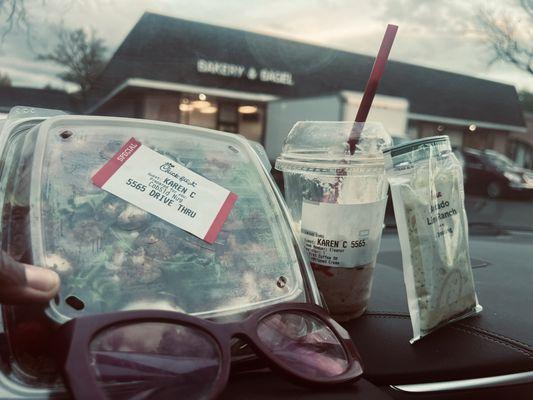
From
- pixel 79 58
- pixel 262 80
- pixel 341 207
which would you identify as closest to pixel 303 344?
pixel 341 207

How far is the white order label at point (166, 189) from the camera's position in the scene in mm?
818

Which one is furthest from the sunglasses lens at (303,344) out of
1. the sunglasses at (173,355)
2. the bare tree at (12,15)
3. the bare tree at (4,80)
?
the bare tree at (4,80)

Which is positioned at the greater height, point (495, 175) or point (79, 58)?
point (79, 58)

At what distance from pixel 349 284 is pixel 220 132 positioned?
16.0 inches

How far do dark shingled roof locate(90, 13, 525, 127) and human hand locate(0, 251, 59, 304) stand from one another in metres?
10.4

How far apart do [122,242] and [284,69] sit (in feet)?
50.7

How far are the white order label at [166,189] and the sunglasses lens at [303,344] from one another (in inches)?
7.5

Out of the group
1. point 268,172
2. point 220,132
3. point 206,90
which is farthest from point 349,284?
point 206,90

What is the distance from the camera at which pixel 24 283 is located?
23.5 inches

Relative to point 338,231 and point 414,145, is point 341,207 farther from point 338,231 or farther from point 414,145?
point 414,145

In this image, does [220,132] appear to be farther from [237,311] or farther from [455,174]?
[455,174]

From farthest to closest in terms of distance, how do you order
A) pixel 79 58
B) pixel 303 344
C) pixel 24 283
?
pixel 79 58
pixel 303 344
pixel 24 283

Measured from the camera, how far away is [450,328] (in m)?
1.02

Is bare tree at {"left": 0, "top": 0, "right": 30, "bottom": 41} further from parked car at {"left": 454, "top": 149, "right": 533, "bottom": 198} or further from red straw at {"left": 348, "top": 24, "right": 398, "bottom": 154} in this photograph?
parked car at {"left": 454, "top": 149, "right": 533, "bottom": 198}
